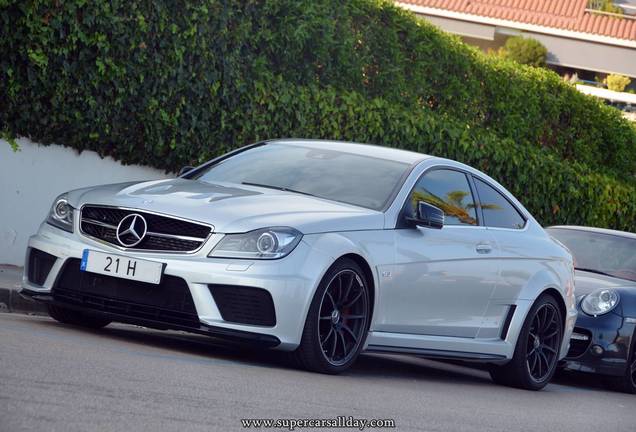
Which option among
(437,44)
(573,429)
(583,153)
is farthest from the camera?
(583,153)

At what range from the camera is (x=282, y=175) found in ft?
29.7

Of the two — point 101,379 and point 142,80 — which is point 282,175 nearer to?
point 101,379

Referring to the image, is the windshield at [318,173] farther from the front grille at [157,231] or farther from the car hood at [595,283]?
the car hood at [595,283]

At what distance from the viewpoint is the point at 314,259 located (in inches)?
305

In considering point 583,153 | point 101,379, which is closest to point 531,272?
point 101,379

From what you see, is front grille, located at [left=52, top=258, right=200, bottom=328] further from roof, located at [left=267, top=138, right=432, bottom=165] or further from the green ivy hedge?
the green ivy hedge

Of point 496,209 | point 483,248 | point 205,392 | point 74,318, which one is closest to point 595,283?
point 496,209

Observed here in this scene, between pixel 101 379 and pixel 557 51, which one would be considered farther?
pixel 557 51

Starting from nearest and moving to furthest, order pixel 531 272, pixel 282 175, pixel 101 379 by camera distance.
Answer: pixel 101 379 < pixel 282 175 < pixel 531 272

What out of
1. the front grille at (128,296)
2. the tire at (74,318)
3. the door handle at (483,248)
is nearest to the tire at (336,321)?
the front grille at (128,296)

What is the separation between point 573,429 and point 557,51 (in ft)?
117

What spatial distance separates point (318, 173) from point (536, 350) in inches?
96.4

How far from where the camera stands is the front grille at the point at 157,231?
7781 mm

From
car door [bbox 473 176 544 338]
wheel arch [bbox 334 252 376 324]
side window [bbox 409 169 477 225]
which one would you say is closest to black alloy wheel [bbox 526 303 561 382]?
car door [bbox 473 176 544 338]
